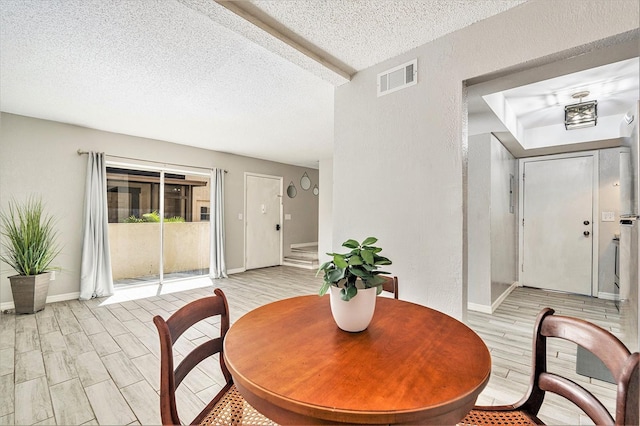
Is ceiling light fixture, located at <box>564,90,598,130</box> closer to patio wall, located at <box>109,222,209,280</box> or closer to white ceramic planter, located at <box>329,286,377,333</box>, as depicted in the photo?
white ceramic planter, located at <box>329,286,377,333</box>

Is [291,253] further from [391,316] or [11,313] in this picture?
[391,316]

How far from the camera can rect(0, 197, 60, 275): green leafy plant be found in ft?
11.4

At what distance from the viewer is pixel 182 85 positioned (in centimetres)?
278

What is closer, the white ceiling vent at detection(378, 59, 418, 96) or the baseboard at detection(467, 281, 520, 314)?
the white ceiling vent at detection(378, 59, 418, 96)

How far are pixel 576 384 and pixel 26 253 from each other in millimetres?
5066

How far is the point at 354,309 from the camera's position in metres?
1.05

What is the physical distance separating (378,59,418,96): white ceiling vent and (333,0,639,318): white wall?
4 cm

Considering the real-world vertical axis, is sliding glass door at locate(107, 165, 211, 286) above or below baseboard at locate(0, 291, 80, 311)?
above

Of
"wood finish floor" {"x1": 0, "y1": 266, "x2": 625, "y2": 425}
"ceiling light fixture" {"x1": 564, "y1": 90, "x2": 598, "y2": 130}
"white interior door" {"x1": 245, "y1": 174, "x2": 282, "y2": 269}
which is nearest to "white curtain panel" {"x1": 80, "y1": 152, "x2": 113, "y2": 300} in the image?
"wood finish floor" {"x1": 0, "y1": 266, "x2": 625, "y2": 425}

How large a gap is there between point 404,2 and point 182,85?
214 centimetres

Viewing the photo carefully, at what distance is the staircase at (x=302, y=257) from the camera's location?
21.4ft

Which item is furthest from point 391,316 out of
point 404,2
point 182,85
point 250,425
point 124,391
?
point 182,85

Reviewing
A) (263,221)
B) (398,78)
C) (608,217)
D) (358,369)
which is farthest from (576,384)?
(263,221)

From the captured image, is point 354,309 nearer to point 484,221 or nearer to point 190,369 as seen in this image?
point 190,369
